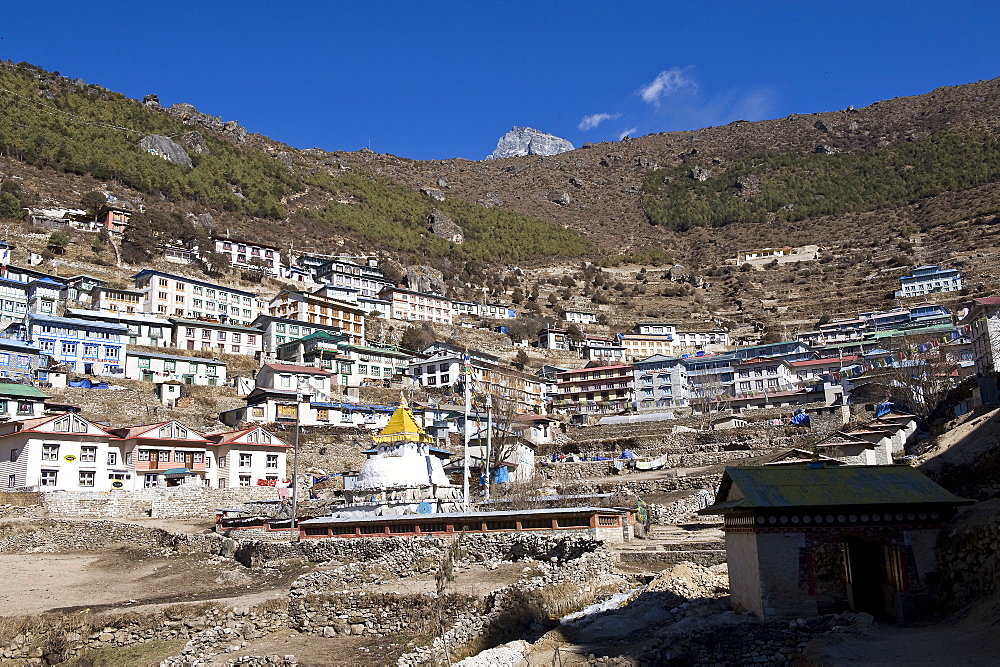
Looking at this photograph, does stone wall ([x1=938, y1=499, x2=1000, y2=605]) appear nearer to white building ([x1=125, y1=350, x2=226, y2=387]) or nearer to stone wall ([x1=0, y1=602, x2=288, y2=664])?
stone wall ([x1=0, y1=602, x2=288, y2=664])

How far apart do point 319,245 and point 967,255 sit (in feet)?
360

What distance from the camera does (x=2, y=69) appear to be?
156250 millimetres

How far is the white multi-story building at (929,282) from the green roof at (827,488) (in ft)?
368

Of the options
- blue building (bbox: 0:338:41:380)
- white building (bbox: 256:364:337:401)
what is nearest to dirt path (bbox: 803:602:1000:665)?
white building (bbox: 256:364:337:401)

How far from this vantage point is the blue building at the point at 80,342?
65.9m

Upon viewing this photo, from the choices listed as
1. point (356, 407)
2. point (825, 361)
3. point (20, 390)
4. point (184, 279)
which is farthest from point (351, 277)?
point (825, 361)

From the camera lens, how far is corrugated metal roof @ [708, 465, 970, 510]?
17.0m

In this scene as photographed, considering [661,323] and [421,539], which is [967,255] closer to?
[661,323]

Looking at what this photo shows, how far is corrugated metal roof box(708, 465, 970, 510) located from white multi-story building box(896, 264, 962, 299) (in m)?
112

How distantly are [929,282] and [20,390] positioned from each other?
385ft

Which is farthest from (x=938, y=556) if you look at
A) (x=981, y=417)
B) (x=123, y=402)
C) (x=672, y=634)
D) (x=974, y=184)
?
(x=974, y=184)

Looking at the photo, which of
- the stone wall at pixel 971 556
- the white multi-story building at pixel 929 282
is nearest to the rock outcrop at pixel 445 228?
the white multi-story building at pixel 929 282

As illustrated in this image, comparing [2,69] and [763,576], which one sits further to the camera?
[2,69]

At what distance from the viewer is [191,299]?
87.5m
